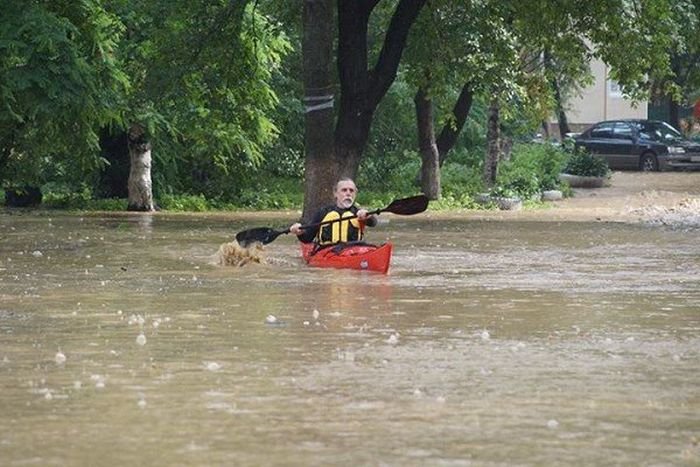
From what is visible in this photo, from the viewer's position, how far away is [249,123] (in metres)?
38.3

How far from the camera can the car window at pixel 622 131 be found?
58.6 m

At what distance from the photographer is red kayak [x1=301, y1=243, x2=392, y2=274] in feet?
68.7

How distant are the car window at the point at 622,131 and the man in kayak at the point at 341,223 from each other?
37385 mm

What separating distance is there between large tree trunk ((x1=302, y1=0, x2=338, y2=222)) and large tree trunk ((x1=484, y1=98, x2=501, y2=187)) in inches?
634

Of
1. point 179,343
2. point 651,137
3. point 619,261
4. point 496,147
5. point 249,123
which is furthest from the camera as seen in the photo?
point 651,137

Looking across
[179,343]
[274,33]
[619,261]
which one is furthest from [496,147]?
[179,343]

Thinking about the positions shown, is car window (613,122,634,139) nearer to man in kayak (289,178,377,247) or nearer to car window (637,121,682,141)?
car window (637,121,682,141)

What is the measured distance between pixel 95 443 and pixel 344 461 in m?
1.33

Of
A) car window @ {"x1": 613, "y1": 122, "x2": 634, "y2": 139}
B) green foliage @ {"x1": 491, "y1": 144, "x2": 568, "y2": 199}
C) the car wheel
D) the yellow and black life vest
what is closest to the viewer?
the yellow and black life vest

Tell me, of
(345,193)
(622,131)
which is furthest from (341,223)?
(622,131)

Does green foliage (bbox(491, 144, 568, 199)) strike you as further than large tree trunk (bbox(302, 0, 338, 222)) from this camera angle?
Yes

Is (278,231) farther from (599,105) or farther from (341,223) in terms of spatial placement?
(599,105)

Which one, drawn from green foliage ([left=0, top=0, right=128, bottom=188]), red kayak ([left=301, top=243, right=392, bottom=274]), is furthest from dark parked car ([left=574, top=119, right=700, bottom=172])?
red kayak ([left=301, top=243, right=392, bottom=274])

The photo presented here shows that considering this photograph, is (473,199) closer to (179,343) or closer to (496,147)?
(496,147)
